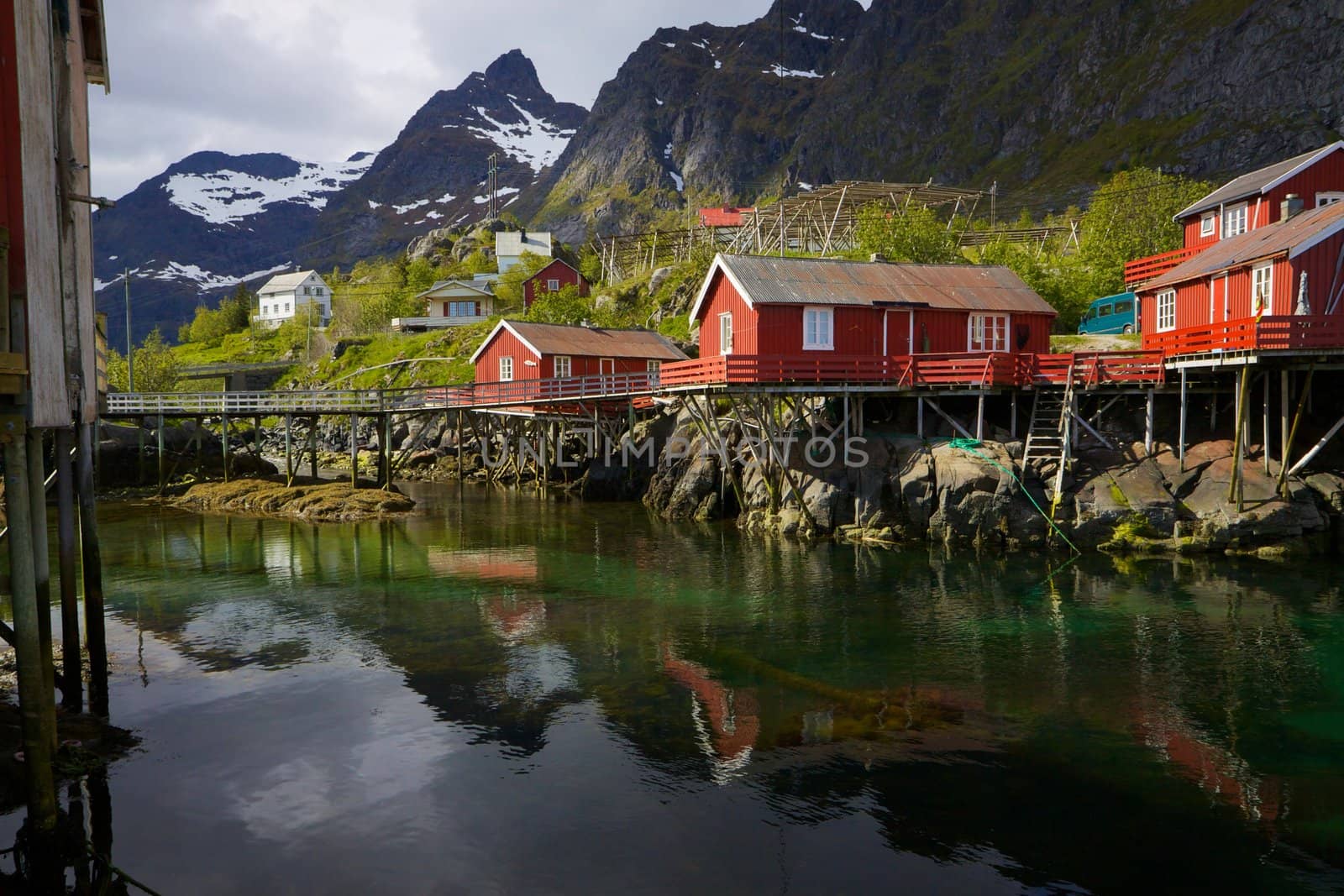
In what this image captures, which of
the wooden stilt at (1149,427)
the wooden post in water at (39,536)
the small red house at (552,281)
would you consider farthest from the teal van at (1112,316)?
the small red house at (552,281)

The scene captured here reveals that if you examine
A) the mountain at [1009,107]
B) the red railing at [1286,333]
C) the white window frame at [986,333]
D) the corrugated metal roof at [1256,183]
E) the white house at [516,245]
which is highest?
the mountain at [1009,107]

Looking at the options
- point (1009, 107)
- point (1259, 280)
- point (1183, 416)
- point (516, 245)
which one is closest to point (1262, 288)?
point (1259, 280)

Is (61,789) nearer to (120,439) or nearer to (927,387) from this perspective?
(927,387)

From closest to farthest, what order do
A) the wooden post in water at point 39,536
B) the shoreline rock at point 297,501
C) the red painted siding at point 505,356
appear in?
the wooden post in water at point 39,536, the shoreline rock at point 297,501, the red painted siding at point 505,356

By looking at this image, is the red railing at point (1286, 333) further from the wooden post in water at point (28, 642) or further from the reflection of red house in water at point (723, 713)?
the wooden post in water at point (28, 642)

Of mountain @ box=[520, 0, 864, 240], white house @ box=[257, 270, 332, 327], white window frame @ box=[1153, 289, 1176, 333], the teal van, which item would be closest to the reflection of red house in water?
white window frame @ box=[1153, 289, 1176, 333]

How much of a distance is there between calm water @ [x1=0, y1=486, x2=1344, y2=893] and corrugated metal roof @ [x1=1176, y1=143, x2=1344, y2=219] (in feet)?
53.1

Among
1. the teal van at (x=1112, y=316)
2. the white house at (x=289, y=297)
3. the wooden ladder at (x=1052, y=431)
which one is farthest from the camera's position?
the white house at (x=289, y=297)

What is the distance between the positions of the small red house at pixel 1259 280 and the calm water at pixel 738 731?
7.90 metres

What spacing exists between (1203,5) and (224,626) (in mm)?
140925

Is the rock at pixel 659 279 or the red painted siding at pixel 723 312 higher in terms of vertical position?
the rock at pixel 659 279

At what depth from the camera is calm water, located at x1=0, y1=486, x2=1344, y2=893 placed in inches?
417

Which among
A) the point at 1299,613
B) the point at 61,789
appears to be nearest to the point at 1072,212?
the point at 1299,613

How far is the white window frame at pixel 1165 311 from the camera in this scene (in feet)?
112
